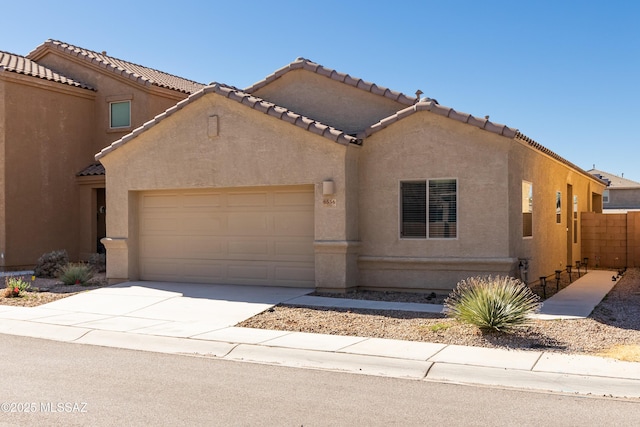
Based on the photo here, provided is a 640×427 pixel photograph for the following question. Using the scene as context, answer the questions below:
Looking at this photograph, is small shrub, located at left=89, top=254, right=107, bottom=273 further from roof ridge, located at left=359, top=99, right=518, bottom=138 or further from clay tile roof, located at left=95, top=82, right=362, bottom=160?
roof ridge, located at left=359, top=99, right=518, bottom=138

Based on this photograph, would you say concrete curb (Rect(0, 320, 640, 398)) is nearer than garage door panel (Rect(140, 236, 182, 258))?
Yes

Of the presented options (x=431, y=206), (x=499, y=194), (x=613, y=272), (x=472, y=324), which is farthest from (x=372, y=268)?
(x=613, y=272)

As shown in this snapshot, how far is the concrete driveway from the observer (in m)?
12.0

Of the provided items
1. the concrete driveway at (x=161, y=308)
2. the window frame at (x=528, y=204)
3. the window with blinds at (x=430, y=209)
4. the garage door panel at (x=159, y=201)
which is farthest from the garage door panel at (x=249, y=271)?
the window frame at (x=528, y=204)

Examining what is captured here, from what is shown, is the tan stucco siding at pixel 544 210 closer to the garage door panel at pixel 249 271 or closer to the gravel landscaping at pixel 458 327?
the gravel landscaping at pixel 458 327

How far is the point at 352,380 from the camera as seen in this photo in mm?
8250

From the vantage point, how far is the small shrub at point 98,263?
2129 cm

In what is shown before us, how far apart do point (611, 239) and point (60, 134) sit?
19.4 meters

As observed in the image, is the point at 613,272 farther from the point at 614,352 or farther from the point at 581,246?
the point at 614,352

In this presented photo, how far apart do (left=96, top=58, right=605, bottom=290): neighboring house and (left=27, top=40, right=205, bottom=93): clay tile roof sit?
23.6 feet

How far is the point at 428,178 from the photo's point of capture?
15.0 m

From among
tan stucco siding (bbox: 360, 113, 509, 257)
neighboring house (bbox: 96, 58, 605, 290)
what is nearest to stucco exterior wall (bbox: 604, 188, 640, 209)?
neighboring house (bbox: 96, 58, 605, 290)

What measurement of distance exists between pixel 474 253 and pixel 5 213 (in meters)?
14.9

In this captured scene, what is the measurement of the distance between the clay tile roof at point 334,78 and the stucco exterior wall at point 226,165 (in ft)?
7.32
